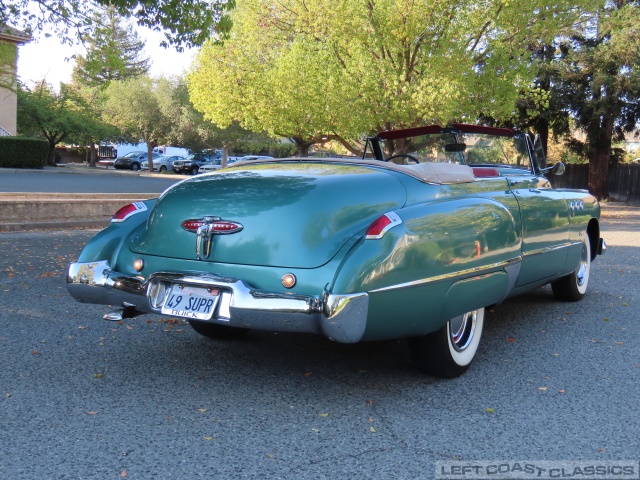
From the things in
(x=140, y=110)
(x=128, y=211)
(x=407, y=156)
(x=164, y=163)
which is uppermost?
(x=140, y=110)

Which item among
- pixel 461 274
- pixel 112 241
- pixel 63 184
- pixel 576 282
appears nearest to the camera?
pixel 461 274

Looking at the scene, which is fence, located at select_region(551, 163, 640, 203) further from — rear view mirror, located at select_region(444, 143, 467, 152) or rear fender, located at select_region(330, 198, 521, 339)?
rear fender, located at select_region(330, 198, 521, 339)

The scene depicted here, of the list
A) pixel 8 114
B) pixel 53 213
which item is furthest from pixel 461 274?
pixel 8 114

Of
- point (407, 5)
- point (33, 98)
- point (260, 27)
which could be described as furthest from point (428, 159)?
point (33, 98)

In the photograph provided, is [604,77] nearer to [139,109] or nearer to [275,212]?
[275,212]

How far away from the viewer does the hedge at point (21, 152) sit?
32719 mm

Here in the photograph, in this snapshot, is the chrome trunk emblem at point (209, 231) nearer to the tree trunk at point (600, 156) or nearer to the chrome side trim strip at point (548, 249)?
the chrome side trim strip at point (548, 249)

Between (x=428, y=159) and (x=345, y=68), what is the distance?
12.3 meters

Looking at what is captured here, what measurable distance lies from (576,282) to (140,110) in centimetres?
4517

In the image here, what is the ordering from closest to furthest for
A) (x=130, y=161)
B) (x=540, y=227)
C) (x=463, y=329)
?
(x=463, y=329), (x=540, y=227), (x=130, y=161)

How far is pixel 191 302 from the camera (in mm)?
3818

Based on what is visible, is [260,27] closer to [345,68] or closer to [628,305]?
[345,68]

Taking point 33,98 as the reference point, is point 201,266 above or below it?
below

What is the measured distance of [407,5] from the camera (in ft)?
55.3
